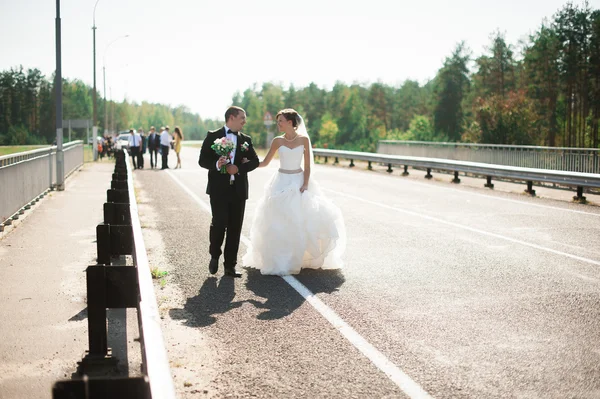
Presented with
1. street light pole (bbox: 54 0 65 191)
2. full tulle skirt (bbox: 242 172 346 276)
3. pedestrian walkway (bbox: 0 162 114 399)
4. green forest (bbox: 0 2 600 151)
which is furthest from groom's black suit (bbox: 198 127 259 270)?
green forest (bbox: 0 2 600 151)

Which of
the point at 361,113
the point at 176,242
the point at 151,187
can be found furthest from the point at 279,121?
the point at 361,113

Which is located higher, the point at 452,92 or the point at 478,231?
the point at 452,92

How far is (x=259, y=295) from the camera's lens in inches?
294

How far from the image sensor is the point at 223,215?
854 cm

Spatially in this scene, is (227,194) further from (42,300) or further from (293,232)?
(42,300)

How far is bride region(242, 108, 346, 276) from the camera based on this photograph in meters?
8.57

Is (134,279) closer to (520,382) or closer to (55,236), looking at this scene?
(520,382)

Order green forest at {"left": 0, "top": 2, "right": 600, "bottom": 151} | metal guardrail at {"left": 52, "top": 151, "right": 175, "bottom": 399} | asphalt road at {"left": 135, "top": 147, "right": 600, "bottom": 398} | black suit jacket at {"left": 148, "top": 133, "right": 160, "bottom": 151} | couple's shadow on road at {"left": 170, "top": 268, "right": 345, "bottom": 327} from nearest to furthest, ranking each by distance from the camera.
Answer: metal guardrail at {"left": 52, "top": 151, "right": 175, "bottom": 399} < asphalt road at {"left": 135, "top": 147, "right": 600, "bottom": 398} < couple's shadow on road at {"left": 170, "top": 268, "right": 345, "bottom": 327} < black suit jacket at {"left": 148, "top": 133, "right": 160, "bottom": 151} < green forest at {"left": 0, "top": 2, "right": 600, "bottom": 151}

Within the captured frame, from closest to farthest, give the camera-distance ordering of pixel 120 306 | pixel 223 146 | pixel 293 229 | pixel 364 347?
pixel 120 306 < pixel 364 347 < pixel 223 146 < pixel 293 229

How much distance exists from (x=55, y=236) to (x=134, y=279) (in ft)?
→ 23.8

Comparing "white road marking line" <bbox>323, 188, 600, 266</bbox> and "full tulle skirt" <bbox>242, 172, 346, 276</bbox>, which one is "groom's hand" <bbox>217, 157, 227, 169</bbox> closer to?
"full tulle skirt" <bbox>242, 172, 346, 276</bbox>

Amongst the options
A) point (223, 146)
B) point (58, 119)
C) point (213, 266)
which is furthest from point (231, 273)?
point (58, 119)

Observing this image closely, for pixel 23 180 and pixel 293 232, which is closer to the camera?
pixel 293 232

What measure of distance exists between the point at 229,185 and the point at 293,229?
919 mm
